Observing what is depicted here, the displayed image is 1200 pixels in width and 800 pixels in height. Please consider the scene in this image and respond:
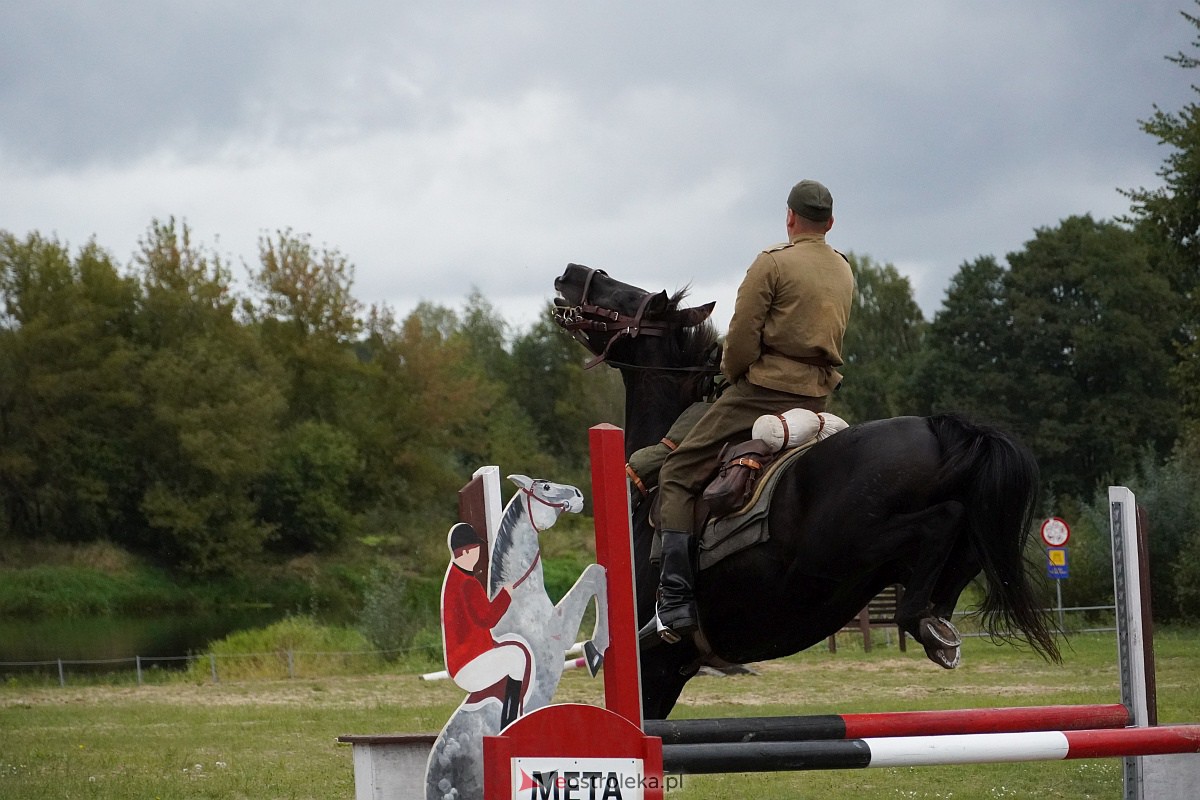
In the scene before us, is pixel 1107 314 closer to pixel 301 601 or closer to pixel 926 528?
pixel 301 601

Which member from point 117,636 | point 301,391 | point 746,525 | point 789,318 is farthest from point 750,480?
point 301,391

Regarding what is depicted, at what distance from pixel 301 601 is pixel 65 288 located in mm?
13586

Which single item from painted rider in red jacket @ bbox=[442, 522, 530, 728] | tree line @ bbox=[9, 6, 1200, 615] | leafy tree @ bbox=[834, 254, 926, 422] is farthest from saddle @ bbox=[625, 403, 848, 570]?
leafy tree @ bbox=[834, 254, 926, 422]

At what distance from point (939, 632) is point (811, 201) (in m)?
1.76

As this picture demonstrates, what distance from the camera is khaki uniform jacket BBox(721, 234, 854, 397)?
4.98 meters

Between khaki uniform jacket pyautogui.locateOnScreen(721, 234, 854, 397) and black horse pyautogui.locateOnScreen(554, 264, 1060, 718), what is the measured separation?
0.36m

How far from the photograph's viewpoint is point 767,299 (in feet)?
16.4

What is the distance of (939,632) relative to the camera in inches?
172

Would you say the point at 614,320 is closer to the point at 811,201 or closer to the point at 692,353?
the point at 692,353

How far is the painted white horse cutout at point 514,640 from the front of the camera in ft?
11.9

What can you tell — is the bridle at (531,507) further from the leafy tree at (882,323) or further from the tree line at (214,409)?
the leafy tree at (882,323)

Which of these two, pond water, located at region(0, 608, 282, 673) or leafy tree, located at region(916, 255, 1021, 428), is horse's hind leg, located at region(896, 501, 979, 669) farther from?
leafy tree, located at region(916, 255, 1021, 428)

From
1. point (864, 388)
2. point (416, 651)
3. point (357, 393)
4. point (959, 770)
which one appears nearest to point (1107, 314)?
point (864, 388)

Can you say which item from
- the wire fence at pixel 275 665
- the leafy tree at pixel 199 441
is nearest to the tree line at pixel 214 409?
the leafy tree at pixel 199 441
